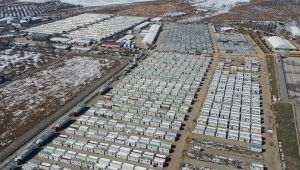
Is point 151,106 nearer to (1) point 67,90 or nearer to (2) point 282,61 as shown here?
(1) point 67,90

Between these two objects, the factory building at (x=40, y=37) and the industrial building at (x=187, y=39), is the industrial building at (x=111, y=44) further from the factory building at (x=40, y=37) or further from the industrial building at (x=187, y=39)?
the factory building at (x=40, y=37)

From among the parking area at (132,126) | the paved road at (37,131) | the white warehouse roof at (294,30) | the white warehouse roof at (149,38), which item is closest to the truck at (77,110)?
the parking area at (132,126)

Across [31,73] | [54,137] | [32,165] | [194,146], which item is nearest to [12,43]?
[31,73]

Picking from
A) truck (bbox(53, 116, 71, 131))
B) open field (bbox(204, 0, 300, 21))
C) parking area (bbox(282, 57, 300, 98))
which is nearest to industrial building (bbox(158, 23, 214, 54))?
parking area (bbox(282, 57, 300, 98))

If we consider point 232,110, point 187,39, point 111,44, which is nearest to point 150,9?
point 187,39

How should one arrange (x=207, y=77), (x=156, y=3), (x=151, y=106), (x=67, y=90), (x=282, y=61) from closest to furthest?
(x=151, y=106)
(x=67, y=90)
(x=207, y=77)
(x=282, y=61)
(x=156, y=3)

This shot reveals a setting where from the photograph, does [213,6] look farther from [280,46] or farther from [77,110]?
[77,110]

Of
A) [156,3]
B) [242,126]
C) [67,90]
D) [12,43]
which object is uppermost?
[156,3]
